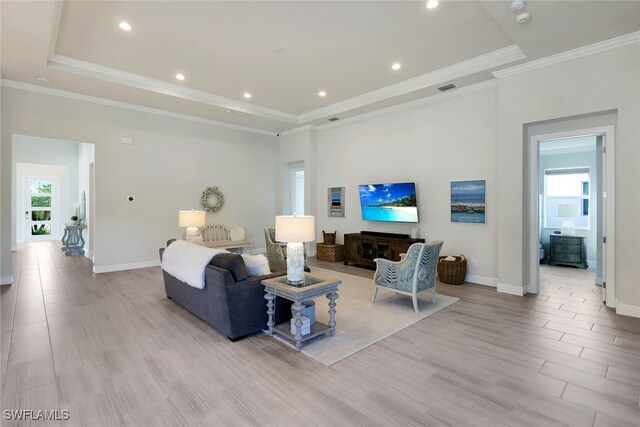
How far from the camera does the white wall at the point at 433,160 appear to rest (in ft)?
17.0

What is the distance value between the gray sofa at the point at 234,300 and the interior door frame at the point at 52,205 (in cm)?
1102

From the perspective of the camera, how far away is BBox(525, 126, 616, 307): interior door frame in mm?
4035

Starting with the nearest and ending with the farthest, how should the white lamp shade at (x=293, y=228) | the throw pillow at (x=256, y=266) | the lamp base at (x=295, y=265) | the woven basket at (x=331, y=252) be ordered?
the white lamp shade at (x=293, y=228), the lamp base at (x=295, y=265), the throw pillow at (x=256, y=266), the woven basket at (x=331, y=252)

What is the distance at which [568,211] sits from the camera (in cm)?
702

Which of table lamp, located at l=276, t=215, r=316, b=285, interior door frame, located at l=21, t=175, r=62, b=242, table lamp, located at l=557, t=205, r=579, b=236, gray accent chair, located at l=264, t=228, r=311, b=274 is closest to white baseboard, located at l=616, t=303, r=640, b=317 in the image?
table lamp, located at l=557, t=205, r=579, b=236

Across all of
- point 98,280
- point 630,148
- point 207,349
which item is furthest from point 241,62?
point 630,148

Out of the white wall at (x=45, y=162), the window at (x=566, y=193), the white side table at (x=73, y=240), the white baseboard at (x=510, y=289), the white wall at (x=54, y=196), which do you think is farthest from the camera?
the white wall at (x=54, y=196)

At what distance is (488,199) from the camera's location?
5.17 m

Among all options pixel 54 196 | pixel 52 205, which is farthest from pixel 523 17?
pixel 52 205

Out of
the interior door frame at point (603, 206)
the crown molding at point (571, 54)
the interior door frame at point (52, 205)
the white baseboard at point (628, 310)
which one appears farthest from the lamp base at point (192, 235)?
the interior door frame at point (52, 205)

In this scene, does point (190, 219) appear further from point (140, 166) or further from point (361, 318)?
point (361, 318)

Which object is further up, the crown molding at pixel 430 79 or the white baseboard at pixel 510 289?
the crown molding at pixel 430 79

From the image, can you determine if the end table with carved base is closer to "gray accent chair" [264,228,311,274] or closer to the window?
"gray accent chair" [264,228,311,274]

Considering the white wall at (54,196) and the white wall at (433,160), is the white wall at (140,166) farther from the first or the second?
the white wall at (54,196)
